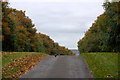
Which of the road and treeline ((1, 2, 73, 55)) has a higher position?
treeline ((1, 2, 73, 55))

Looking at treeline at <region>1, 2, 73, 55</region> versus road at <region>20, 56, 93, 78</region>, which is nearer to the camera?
road at <region>20, 56, 93, 78</region>

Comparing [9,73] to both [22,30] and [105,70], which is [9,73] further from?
[22,30]

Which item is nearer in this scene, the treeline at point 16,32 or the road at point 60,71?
the road at point 60,71

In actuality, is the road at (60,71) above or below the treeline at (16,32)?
below

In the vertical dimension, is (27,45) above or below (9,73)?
above

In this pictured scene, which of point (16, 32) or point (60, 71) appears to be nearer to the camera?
point (60, 71)

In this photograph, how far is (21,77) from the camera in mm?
13164

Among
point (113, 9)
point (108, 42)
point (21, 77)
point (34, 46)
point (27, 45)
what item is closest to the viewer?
point (21, 77)

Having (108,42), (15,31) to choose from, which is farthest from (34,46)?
(108,42)

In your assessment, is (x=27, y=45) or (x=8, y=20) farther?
(x=27, y=45)

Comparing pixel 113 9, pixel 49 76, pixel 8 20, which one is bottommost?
pixel 49 76

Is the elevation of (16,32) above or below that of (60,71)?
above

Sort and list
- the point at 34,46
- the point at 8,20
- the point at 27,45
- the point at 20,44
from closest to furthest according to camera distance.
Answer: the point at 8,20, the point at 20,44, the point at 27,45, the point at 34,46

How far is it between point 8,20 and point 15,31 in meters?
3.47
